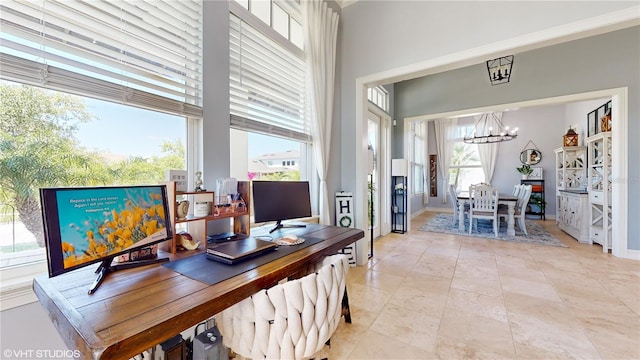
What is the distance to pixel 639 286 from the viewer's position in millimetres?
2471

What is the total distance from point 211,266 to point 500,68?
512cm

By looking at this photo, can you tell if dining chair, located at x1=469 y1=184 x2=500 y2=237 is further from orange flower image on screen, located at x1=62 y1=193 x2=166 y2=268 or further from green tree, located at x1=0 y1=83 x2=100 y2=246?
green tree, located at x1=0 y1=83 x2=100 y2=246

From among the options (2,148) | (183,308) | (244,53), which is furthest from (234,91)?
(183,308)

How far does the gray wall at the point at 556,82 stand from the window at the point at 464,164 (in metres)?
2.29

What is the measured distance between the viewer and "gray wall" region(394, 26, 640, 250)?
11.0 feet

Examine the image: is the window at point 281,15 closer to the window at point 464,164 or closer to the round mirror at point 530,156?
the window at point 464,164

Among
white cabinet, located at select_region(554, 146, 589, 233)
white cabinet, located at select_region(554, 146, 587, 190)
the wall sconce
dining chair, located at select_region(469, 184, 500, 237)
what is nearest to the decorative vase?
the wall sconce

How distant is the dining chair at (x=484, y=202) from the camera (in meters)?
4.60

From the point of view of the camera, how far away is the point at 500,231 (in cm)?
494

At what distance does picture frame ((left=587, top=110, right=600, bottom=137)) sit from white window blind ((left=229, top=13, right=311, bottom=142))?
548 cm

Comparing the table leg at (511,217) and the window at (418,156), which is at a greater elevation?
the window at (418,156)

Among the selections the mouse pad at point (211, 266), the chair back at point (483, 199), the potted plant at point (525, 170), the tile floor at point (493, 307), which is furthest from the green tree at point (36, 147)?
the potted plant at point (525, 170)

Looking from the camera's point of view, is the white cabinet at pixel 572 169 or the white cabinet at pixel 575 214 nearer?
the white cabinet at pixel 575 214

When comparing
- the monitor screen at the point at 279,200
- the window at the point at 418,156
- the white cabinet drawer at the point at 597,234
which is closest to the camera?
the monitor screen at the point at 279,200
